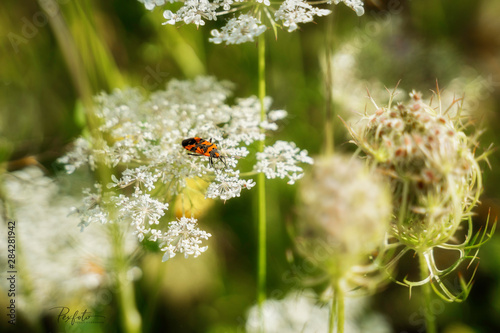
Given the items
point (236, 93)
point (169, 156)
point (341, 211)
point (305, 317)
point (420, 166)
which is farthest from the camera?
point (236, 93)

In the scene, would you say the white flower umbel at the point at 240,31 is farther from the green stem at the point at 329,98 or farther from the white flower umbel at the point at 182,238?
the white flower umbel at the point at 182,238

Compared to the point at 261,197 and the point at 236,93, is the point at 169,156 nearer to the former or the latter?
the point at 261,197

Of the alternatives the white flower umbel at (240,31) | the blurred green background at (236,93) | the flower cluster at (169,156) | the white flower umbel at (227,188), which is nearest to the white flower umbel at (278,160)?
the flower cluster at (169,156)

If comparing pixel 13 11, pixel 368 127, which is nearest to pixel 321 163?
pixel 368 127

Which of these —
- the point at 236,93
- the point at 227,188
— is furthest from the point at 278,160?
the point at 236,93

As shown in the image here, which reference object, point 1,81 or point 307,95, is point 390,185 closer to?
point 307,95
